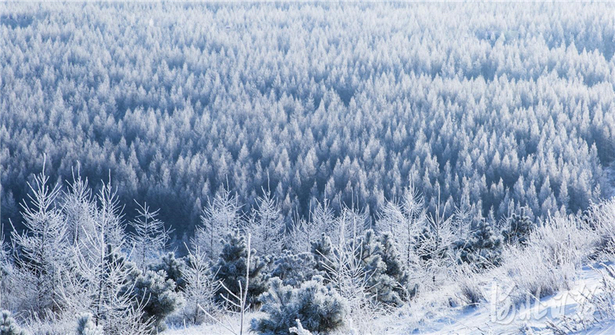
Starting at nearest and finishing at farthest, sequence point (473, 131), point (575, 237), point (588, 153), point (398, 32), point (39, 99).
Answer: point (575, 237) → point (588, 153) → point (473, 131) → point (39, 99) → point (398, 32)

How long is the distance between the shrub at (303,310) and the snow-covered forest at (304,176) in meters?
0.02

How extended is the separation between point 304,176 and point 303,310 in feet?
200

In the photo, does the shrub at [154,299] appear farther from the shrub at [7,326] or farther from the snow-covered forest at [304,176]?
the shrub at [7,326]

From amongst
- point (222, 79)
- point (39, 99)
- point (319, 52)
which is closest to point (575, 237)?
point (39, 99)

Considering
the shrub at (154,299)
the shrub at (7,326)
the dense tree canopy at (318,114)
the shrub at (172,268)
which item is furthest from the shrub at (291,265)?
the shrub at (7,326)

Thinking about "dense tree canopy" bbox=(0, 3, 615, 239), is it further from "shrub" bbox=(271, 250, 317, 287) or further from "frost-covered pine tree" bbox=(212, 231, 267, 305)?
"frost-covered pine tree" bbox=(212, 231, 267, 305)

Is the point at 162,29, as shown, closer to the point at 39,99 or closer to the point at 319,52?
the point at 319,52

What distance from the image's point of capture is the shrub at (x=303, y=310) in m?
5.89

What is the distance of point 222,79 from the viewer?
398ft

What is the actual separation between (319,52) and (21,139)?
82.0m

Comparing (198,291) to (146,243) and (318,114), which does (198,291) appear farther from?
(318,114)

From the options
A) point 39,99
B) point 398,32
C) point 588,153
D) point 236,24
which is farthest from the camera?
point 236,24

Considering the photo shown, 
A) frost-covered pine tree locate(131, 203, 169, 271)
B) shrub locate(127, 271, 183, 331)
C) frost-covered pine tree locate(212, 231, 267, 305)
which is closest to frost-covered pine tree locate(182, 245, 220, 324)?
frost-covered pine tree locate(212, 231, 267, 305)

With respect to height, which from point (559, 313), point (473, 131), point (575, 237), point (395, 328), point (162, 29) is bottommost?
point (162, 29)
